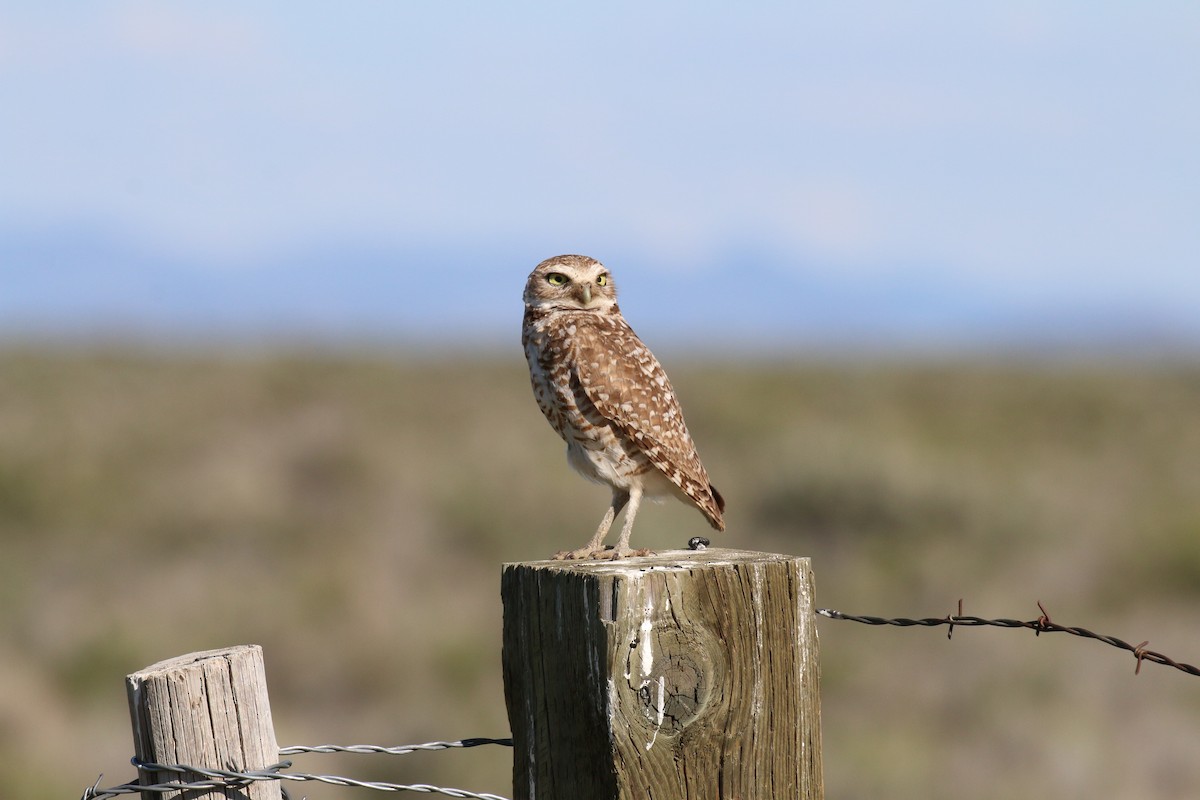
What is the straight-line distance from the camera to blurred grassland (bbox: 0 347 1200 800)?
1025 cm

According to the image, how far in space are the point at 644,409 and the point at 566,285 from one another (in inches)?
27.1

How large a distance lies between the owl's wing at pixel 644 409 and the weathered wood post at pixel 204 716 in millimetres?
1985

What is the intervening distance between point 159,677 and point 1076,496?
1656 centimetres

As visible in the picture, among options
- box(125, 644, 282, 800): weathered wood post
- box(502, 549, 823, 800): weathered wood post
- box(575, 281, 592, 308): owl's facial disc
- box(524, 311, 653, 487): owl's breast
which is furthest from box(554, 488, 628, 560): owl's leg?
box(125, 644, 282, 800): weathered wood post

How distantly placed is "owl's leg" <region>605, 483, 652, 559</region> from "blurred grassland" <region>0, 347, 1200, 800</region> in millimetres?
4765

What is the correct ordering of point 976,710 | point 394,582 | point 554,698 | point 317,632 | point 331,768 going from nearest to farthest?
1. point 554,698
2. point 331,768
3. point 976,710
4. point 317,632
5. point 394,582

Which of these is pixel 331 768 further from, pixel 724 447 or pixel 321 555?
pixel 724 447

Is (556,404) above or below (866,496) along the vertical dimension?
above

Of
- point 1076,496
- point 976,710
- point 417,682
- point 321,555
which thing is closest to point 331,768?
point 417,682

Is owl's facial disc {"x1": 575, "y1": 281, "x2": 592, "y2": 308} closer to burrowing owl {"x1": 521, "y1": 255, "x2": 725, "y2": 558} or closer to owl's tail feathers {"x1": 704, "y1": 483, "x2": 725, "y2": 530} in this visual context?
burrowing owl {"x1": 521, "y1": 255, "x2": 725, "y2": 558}

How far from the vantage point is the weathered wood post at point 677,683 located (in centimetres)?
299

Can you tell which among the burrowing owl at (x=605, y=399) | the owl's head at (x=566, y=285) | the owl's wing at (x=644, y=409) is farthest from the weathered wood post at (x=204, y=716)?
the owl's head at (x=566, y=285)

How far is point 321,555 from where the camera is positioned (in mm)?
15633

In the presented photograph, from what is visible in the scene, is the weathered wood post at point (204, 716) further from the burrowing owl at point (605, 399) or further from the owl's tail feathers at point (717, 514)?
the owl's tail feathers at point (717, 514)
